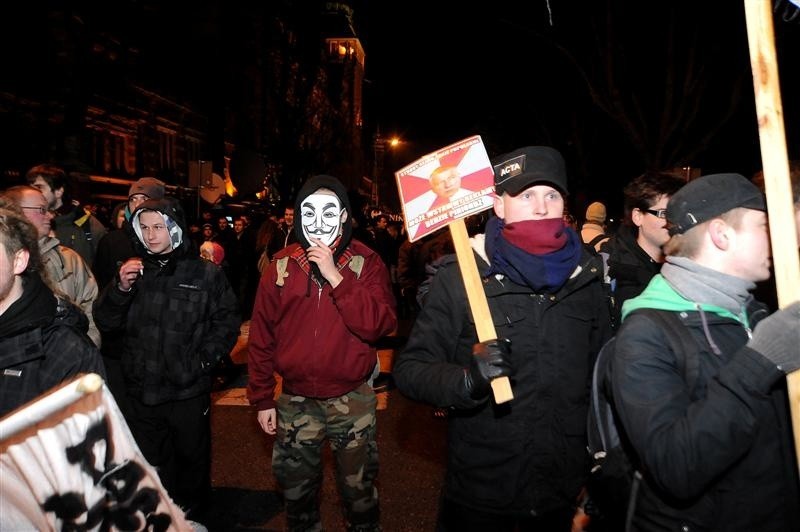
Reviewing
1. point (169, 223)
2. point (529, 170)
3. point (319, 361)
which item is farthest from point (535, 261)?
point (169, 223)

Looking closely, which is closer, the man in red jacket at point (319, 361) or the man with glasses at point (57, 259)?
the man in red jacket at point (319, 361)

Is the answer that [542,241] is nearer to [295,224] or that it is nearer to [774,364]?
[774,364]

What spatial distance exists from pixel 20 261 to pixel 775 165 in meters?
2.83

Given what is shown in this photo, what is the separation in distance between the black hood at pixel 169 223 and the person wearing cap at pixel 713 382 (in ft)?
10.1

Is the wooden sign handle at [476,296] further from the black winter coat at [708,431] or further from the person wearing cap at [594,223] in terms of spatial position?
the person wearing cap at [594,223]

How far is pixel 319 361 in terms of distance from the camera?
11.8ft

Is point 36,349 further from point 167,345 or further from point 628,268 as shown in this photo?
point 628,268

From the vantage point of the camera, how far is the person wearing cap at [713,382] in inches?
70.5

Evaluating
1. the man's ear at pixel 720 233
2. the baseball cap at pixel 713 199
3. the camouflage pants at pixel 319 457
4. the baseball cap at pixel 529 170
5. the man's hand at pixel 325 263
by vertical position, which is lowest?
the camouflage pants at pixel 319 457

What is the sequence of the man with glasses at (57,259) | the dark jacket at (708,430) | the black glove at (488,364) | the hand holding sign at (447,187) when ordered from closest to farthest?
the dark jacket at (708,430) < the black glove at (488,364) < the hand holding sign at (447,187) < the man with glasses at (57,259)

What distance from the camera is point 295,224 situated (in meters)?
3.91

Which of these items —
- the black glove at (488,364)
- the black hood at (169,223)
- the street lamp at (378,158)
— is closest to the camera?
the black glove at (488,364)

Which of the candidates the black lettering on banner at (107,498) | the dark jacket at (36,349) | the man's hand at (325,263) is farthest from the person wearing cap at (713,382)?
the dark jacket at (36,349)

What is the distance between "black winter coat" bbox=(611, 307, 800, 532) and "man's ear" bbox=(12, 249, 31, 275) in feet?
7.64
